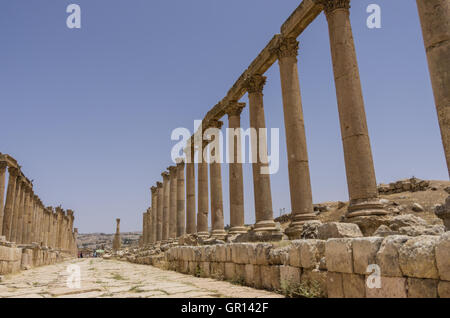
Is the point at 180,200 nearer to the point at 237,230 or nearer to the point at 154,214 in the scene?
the point at 237,230

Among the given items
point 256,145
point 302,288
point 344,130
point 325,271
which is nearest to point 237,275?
point 302,288

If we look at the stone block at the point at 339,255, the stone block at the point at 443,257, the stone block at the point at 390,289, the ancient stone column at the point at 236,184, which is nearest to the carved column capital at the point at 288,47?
the ancient stone column at the point at 236,184

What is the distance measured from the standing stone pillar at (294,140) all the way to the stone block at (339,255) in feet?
21.0

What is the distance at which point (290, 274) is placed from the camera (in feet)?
22.0

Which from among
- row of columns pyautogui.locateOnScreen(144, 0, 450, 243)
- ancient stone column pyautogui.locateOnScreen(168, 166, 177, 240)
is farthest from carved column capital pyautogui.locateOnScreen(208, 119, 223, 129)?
ancient stone column pyautogui.locateOnScreen(168, 166, 177, 240)

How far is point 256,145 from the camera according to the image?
1546cm

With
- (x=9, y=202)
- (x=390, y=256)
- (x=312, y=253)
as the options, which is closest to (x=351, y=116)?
(x=312, y=253)

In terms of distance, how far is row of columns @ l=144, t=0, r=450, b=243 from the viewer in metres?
7.47

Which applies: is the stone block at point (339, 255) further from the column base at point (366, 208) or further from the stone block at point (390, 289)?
the column base at point (366, 208)

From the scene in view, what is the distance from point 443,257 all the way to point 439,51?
18.1 ft

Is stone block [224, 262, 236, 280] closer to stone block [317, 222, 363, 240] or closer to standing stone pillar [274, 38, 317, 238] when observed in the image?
stone block [317, 222, 363, 240]
